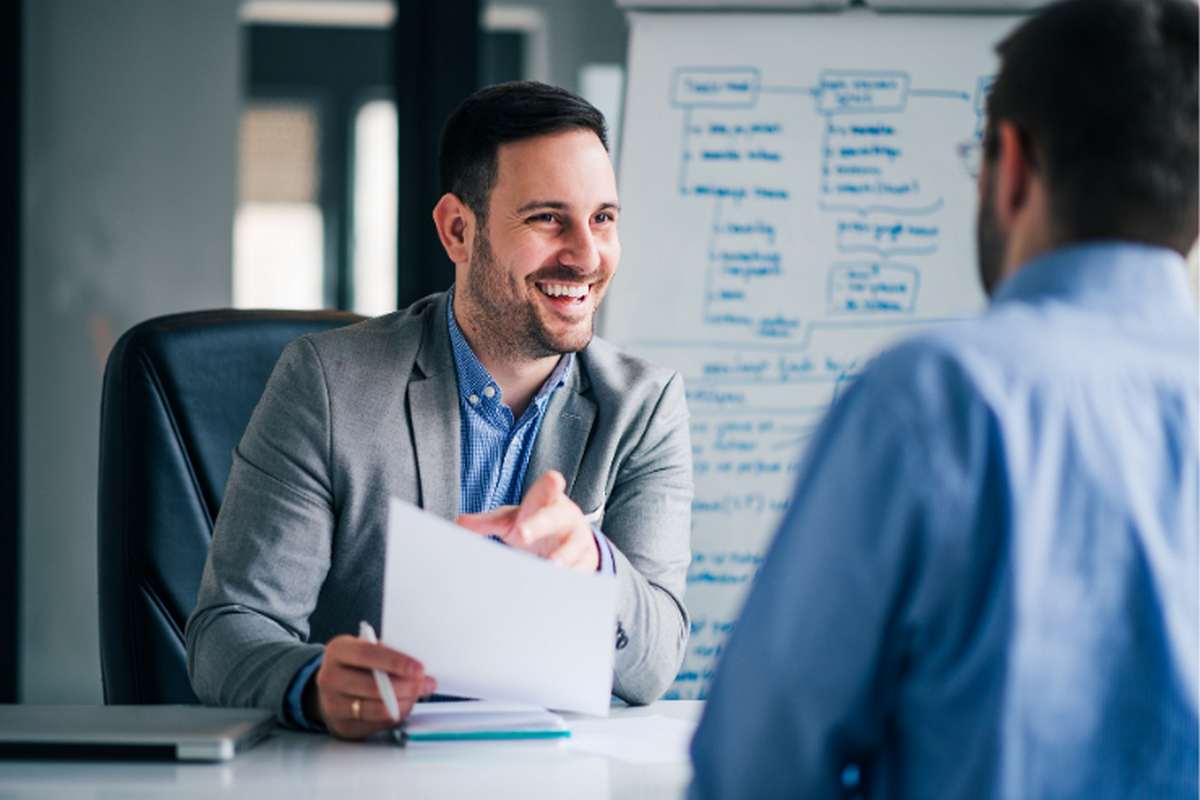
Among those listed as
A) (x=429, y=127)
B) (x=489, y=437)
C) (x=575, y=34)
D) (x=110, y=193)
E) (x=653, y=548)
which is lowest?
(x=653, y=548)

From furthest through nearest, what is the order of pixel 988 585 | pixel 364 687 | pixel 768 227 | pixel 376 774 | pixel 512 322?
pixel 768 227
pixel 512 322
pixel 364 687
pixel 376 774
pixel 988 585

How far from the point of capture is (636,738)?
50.1 inches

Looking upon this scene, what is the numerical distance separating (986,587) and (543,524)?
24.2 inches

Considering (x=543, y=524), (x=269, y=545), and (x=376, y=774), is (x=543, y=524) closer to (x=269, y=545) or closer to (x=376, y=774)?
(x=376, y=774)

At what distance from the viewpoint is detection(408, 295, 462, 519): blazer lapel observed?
164 centimetres

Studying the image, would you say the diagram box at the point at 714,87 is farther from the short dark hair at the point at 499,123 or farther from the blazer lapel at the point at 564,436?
the blazer lapel at the point at 564,436

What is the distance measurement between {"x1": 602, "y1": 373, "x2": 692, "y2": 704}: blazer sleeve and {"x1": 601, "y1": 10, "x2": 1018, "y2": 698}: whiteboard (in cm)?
86

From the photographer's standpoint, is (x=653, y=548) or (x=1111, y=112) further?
(x=653, y=548)

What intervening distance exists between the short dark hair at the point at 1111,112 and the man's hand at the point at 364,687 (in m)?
0.70

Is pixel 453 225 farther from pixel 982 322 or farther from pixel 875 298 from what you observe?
pixel 982 322

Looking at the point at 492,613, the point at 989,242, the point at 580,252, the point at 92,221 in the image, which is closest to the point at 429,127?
the point at 92,221

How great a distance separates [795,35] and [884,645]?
7.21ft

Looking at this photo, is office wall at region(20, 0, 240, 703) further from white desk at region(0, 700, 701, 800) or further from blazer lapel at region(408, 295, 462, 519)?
white desk at region(0, 700, 701, 800)

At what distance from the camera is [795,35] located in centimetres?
269
